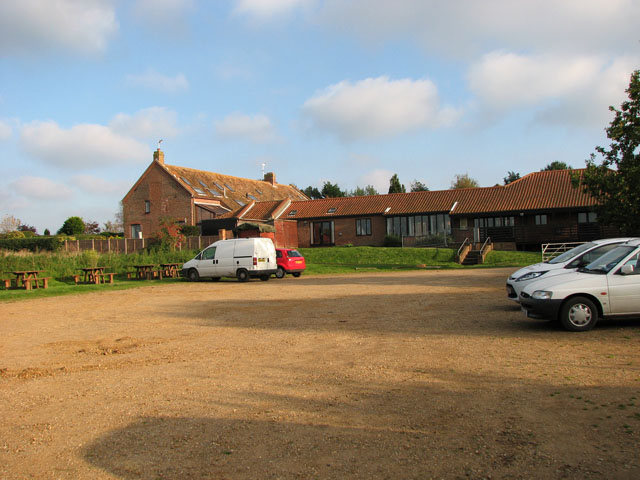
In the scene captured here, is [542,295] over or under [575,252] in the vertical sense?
under

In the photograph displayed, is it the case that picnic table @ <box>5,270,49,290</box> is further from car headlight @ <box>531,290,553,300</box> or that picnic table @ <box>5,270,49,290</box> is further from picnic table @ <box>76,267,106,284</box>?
car headlight @ <box>531,290,553,300</box>

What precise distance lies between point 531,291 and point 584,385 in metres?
3.80

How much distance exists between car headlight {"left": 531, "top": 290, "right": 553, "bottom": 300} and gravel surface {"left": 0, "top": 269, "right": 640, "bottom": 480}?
0.66m

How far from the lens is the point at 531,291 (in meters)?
9.87

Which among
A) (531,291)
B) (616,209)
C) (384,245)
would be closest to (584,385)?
(531,291)

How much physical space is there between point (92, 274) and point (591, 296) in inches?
855

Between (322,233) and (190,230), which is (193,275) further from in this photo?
(322,233)

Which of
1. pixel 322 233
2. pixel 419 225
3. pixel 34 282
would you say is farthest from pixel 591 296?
pixel 322 233

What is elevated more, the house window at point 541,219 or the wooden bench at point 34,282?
the house window at point 541,219

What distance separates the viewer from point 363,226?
44125 mm

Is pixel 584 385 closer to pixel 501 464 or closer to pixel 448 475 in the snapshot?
pixel 501 464

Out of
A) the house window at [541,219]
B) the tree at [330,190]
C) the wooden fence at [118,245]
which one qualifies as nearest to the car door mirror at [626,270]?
the wooden fence at [118,245]

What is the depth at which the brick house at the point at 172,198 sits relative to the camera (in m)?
48.9

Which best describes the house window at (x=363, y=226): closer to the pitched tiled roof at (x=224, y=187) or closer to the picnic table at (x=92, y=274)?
the pitched tiled roof at (x=224, y=187)
